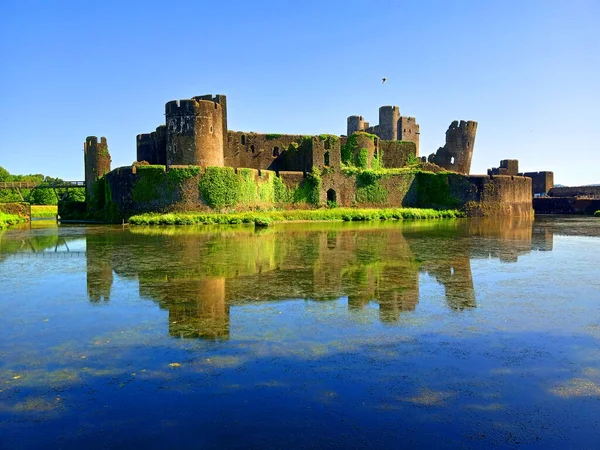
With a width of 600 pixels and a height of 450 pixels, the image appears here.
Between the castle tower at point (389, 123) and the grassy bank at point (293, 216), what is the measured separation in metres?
16.2

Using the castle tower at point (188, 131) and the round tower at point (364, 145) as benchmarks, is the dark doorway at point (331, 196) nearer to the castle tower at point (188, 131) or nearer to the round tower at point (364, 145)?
the round tower at point (364, 145)

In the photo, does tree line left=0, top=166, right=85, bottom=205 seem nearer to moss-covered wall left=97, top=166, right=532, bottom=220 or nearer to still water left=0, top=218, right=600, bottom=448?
moss-covered wall left=97, top=166, right=532, bottom=220

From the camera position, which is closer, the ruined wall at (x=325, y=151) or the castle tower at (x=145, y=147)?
the ruined wall at (x=325, y=151)

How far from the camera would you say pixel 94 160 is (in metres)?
45.8

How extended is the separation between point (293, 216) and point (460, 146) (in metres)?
20.9

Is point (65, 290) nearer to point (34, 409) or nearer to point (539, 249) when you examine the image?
point (34, 409)

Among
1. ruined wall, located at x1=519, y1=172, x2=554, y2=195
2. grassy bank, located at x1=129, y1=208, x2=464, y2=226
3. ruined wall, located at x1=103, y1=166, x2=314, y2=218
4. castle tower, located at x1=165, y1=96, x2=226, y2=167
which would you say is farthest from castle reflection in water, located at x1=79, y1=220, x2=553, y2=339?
ruined wall, located at x1=519, y1=172, x2=554, y2=195

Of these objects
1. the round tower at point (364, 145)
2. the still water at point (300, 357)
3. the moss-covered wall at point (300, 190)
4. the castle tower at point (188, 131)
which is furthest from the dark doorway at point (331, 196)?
the still water at point (300, 357)

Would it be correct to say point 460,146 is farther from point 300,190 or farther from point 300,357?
point 300,357

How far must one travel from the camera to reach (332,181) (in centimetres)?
4306

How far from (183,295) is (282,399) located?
5436 millimetres

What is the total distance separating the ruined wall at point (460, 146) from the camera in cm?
5031

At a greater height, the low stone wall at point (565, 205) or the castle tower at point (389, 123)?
the castle tower at point (389, 123)

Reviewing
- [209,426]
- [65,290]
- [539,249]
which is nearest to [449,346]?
[209,426]
